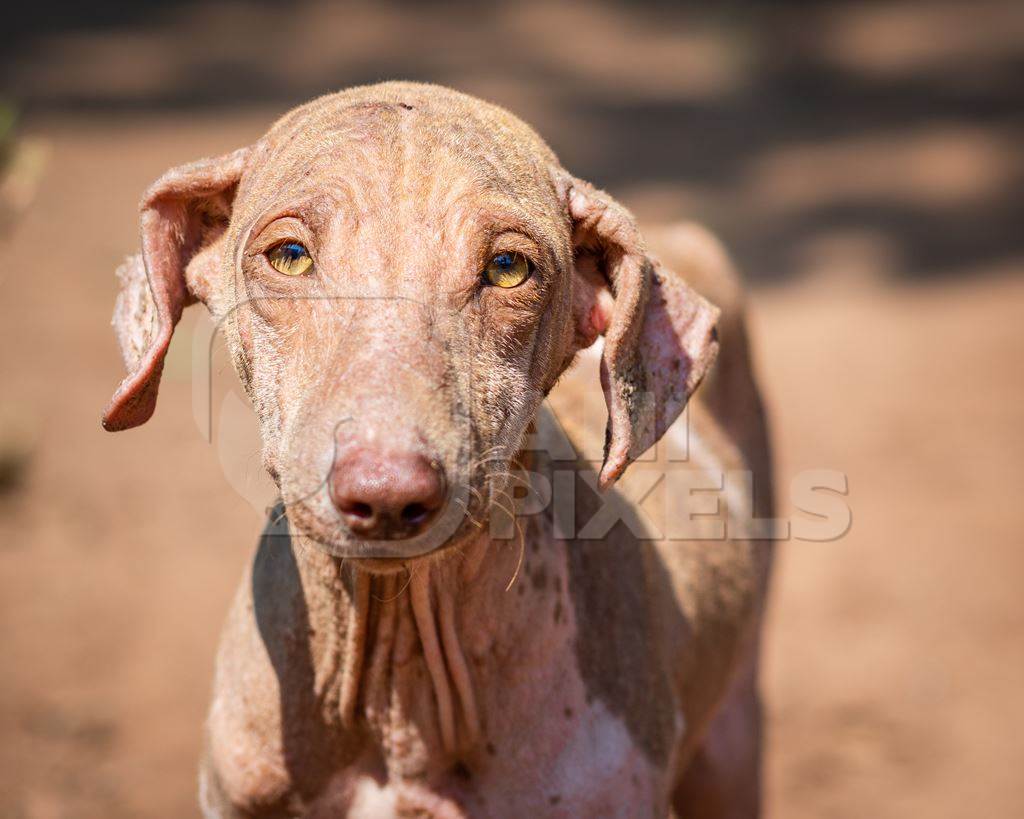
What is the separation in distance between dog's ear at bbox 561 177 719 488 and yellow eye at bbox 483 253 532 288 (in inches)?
10.1

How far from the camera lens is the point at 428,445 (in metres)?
2.29

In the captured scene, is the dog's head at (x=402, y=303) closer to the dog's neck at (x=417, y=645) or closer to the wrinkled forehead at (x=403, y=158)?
the wrinkled forehead at (x=403, y=158)

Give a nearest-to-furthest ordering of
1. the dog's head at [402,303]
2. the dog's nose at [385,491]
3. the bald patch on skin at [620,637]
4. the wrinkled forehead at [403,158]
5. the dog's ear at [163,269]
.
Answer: the dog's nose at [385,491] < the dog's head at [402,303] < the wrinkled forehead at [403,158] < the dog's ear at [163,269] < the bald patch on skin at [620,637]

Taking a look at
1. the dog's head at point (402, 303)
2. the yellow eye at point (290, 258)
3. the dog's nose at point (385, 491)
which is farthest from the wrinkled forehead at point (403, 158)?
the dog's nose at point (385, 491)

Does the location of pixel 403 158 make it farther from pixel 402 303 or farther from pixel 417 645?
pixel 417 645

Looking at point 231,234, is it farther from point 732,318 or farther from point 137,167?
point 137,167

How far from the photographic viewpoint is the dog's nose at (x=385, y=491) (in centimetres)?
220

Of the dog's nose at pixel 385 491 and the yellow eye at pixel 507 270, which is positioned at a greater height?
the yellow eye at pixel 507 270

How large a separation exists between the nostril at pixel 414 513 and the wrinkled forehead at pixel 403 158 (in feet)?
2.07

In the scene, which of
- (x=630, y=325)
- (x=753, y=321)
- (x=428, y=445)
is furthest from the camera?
(x=753, y=321)

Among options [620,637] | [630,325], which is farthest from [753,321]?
[630,325]

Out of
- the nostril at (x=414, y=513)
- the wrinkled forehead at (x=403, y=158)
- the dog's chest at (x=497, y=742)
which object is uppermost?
the wrinkled forehead at (x=403, y=158)

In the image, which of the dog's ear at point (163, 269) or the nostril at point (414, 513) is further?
the dog's ear at point (163, 269)

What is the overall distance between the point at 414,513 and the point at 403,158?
781 mm
